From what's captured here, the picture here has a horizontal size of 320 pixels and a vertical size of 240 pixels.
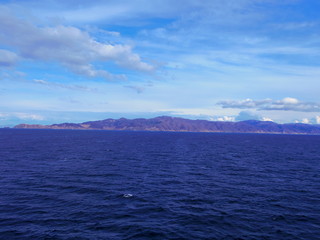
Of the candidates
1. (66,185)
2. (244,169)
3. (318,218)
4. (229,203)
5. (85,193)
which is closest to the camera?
(318,218)

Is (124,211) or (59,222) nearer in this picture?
(59,222)

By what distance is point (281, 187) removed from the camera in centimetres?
5341

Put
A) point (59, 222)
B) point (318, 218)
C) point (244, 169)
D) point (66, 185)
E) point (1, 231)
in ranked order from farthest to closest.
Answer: point (244, 169)
point (66, 185)
point (318, 218)
point (59, 222)
point (1, 231)

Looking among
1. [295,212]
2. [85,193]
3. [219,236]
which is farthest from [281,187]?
[85,193]

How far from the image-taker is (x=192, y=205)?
135 feet

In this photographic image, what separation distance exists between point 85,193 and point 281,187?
42.5 metres

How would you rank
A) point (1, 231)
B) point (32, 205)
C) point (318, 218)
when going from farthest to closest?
point (32, 205), point (318, 218), point (1, 231)

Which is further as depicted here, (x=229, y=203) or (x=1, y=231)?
(x=229, y=203)

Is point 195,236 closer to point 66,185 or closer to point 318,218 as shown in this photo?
point 318,218

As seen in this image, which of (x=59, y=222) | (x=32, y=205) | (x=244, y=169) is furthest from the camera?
(x=244, y=169)

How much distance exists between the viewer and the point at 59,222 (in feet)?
110

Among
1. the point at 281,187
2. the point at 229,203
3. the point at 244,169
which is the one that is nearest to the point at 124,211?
the point at 229,203

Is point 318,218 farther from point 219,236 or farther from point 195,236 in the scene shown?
point 195,236

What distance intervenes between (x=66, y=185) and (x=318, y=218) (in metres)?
47.3
